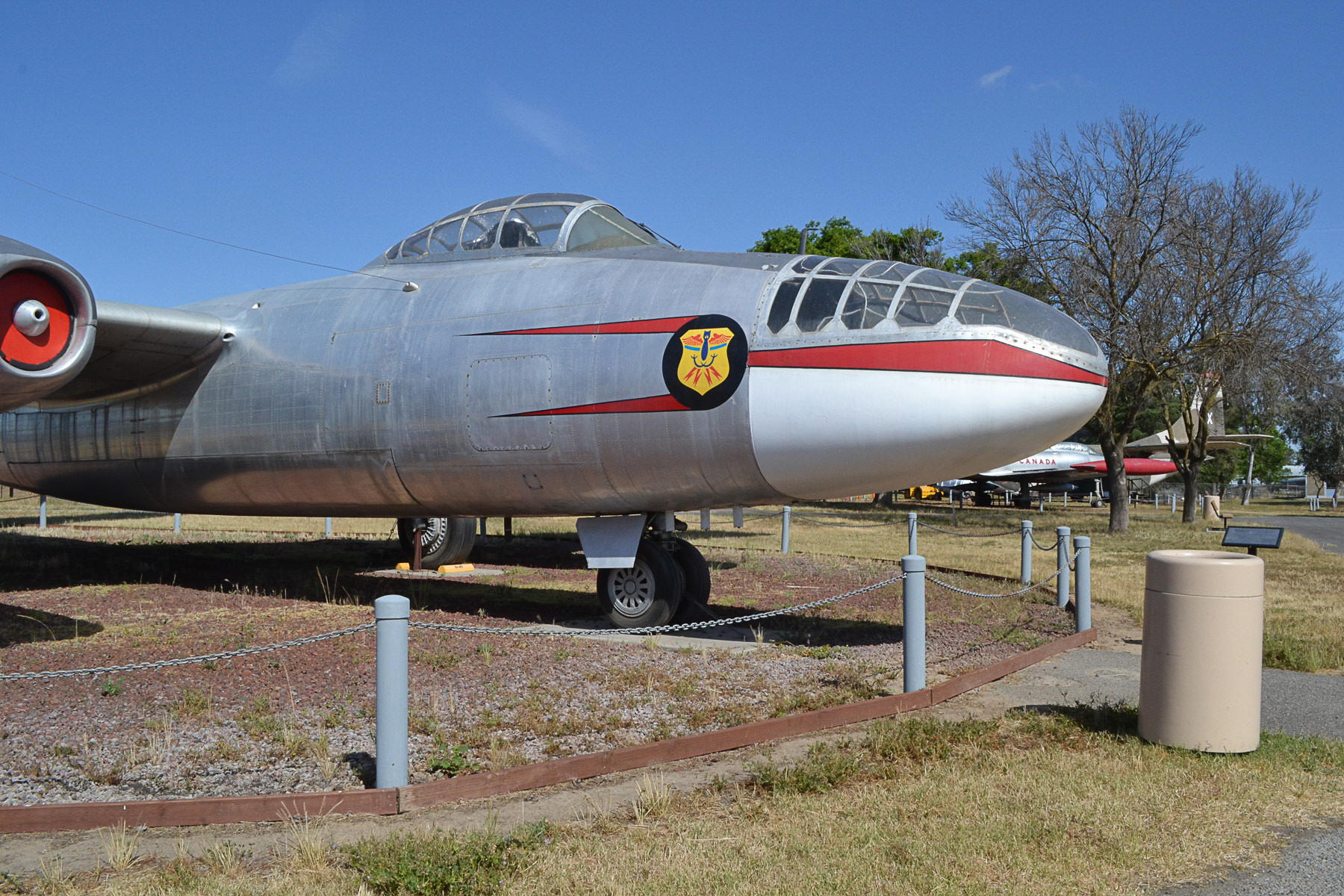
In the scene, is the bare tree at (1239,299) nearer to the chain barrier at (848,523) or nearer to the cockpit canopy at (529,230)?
the chain barrier at (848,523)

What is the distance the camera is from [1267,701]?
→ 750 cm

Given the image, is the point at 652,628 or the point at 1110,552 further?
the point at 1110,552

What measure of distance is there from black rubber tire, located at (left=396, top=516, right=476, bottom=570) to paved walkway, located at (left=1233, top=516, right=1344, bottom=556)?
1834 centimetres

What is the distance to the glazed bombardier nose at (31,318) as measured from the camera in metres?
7.93

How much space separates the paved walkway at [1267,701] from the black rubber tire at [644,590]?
3.05m

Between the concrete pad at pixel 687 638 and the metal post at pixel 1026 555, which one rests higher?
the metal post at pixel 1026 555

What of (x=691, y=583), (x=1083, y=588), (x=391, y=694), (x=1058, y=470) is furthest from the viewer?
(x=1058, y=470)

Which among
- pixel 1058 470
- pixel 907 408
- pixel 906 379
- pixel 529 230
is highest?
pixel 529 230

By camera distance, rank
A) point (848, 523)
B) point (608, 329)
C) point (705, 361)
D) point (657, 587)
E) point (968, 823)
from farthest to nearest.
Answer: point (848, 523)
point (657, 587)
point (608, 329)
point (705, 361)
point (968, 823)

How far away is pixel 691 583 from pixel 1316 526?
106ft

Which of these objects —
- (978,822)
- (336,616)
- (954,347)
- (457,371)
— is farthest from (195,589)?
(978,822)

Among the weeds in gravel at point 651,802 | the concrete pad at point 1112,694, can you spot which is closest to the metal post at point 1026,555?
the concrete pad at point 1112,694

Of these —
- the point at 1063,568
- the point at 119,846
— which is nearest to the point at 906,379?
the point at 1063,568

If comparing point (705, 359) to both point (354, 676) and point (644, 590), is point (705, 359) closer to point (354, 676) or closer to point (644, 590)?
point (644, 590)
